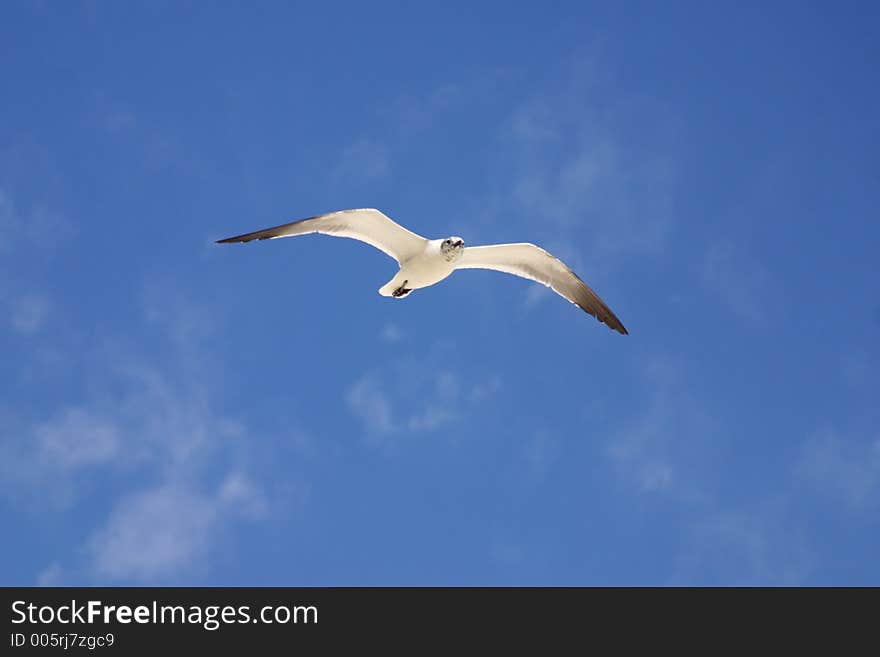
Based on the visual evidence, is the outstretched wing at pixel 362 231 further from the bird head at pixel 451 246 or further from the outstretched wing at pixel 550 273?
the outstretched wing at pixel 550 273

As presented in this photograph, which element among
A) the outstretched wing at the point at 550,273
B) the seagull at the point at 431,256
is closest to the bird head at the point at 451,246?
the seagull at the point at 431,256

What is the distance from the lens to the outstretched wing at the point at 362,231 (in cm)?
1809

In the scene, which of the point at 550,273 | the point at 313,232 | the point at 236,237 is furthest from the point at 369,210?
the point at 550,273

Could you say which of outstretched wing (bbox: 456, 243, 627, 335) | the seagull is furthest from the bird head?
outstretched wing (bbox: 456, 243, 627, 335)

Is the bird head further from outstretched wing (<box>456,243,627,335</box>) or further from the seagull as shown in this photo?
outstretched wing (<box>456,243,627,335</box>)

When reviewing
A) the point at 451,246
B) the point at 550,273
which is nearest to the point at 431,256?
the point at 451,246

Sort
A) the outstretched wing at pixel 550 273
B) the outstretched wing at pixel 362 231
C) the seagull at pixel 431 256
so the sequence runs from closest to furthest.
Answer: the outstretched wing at pixel 362 231
the seagull at pixel 431 256
the outstretched wing at pixel 550 273

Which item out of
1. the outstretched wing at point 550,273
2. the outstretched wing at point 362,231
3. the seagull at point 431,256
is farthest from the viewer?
the outstretched wing at point 550,273

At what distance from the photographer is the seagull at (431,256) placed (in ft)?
60.2

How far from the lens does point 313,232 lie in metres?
18.5

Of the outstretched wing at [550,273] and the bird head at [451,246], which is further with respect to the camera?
the outstretched wing at [550,273]

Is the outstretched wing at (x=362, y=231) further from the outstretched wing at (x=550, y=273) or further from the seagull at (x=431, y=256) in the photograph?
the outstretched wing at (x=550, y=273)
